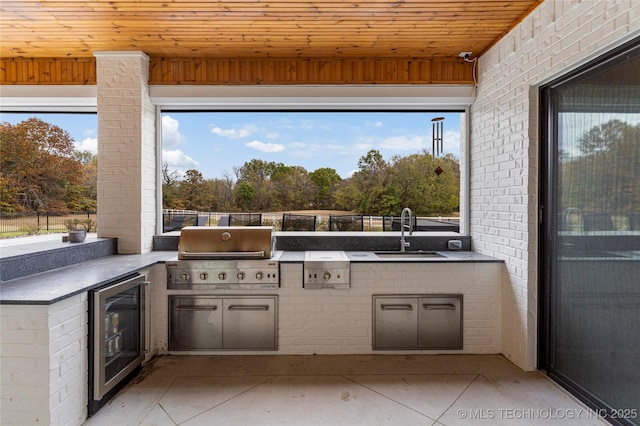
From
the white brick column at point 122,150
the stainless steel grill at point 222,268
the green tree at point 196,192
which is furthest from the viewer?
the green tree at point 196,192

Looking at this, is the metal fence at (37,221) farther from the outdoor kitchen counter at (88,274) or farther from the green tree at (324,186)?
the green tree at (324,186)

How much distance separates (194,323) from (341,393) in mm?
1370

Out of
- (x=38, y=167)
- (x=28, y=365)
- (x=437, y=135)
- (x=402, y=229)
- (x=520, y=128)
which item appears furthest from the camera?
(x=437, y=135)

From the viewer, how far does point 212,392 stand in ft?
8.01

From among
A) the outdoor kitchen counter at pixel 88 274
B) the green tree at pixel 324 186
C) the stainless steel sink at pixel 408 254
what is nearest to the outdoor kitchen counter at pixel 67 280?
the outdoor kitchen counter at pixel 88 274

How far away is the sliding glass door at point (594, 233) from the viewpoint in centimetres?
194

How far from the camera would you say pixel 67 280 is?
225 cm

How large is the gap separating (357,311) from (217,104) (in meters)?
2.44

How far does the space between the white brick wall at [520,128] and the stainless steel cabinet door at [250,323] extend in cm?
199

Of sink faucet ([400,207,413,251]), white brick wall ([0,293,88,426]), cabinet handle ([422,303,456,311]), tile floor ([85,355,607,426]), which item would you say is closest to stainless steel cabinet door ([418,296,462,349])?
cabinet handle ([422,303,456,311])

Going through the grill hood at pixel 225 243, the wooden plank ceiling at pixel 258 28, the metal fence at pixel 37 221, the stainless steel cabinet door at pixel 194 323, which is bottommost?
the stainless steel cabinet door at pixel 194 323

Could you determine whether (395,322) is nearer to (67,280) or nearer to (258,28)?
(67,280)

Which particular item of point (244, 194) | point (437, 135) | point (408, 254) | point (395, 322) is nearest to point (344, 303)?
point (395, 322)

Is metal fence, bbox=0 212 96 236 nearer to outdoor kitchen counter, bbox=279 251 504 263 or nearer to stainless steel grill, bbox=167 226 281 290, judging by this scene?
stainless steel grill, bbox=167 226 281 290
